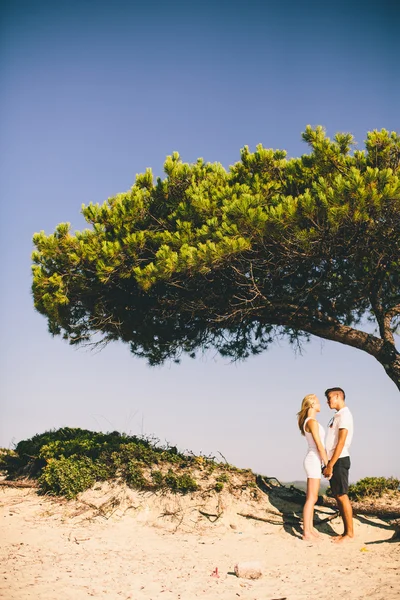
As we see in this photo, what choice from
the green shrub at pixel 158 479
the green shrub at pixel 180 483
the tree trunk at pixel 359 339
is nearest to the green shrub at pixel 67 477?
the green shrub at pixel 158 479

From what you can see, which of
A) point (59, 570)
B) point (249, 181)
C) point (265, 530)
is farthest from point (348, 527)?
point (249, 181)

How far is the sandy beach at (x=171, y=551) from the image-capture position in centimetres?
596

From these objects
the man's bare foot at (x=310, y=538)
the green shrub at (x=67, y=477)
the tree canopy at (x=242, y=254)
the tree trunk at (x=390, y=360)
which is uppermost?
the tree canopy at (x=242, y=254)

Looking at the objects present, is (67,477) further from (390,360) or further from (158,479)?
(390,360)

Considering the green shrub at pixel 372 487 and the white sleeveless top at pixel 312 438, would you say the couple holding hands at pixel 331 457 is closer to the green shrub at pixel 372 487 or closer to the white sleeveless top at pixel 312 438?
the white sleeveless top at pixel 312 438

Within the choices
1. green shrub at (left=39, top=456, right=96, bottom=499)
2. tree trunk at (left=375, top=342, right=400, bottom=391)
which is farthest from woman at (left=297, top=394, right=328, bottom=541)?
green shrub at (left=39, top=456, right=96, bottom=499)

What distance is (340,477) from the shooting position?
25.4 ft

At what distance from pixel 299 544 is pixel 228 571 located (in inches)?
59.3

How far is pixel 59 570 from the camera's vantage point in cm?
650

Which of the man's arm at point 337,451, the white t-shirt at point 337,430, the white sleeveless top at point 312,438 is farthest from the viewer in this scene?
the white sleeveless top at point 312,438

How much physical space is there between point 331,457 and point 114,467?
4.32m

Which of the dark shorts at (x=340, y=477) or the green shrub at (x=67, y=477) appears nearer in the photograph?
the dark shorts at (x=340, y=477)

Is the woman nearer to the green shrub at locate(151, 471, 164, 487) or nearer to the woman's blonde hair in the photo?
the woman's blonde hair

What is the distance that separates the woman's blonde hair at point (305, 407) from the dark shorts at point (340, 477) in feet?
2.33
